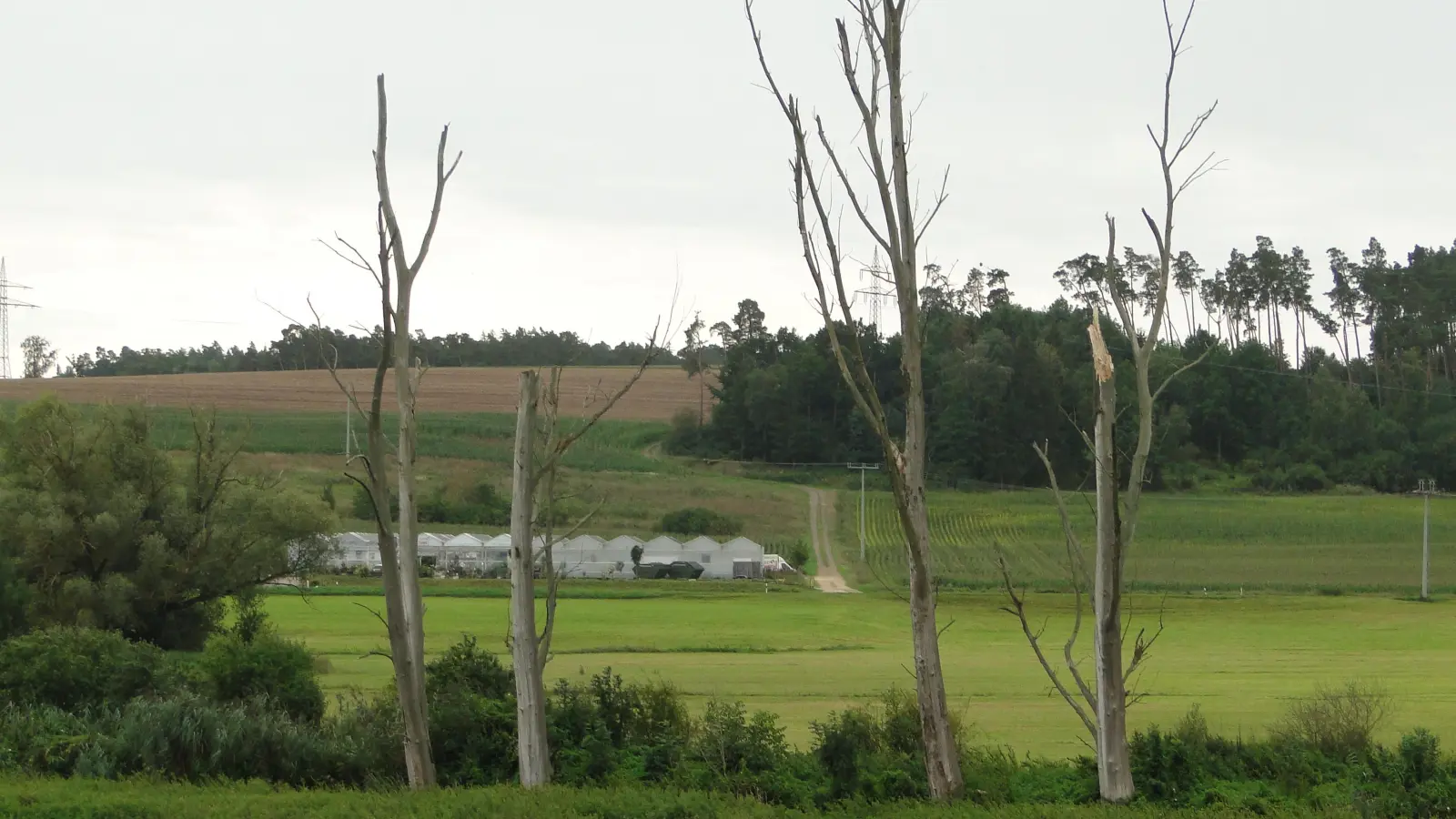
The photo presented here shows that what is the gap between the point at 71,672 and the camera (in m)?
14.5

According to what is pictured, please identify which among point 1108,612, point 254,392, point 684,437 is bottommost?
point 1108,612

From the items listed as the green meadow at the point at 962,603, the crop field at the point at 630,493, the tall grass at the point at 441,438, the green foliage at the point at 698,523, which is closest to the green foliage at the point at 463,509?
the crop field at the point at 630,493

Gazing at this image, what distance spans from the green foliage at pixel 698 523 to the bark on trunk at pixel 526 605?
6387 centimetres

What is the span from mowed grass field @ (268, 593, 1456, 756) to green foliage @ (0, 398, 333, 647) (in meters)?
3.26

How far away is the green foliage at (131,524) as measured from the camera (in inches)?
982

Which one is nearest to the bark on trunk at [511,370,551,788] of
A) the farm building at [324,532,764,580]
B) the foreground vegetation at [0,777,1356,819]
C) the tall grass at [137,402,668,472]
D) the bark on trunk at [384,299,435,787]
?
the foreground vegetation at [0,777,1356,819]

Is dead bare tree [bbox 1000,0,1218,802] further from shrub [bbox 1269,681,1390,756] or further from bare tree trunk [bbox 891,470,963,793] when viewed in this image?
shrub [bbox 1269,681,1390,756]

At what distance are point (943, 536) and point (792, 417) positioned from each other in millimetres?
29882

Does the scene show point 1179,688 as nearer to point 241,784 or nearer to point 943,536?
point 241,784

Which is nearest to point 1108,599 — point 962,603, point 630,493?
point 962,603

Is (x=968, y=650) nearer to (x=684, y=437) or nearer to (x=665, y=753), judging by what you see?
(x=665, y=753)

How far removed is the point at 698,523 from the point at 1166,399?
39.2 m

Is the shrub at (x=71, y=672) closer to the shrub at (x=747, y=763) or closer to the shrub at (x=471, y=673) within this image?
the shrub at (x=471, y=673)

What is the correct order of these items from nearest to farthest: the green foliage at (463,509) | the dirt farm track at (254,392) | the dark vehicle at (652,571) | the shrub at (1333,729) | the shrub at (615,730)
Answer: the shrub at (615,730), the shrub at (1333,729), the dark vehicle at (652,571), the green foliage at (463,509), the dirt farm track at (254,392)
